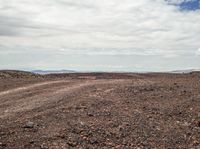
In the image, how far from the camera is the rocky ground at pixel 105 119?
11.3m

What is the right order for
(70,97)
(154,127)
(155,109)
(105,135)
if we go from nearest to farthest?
(105,135) < (154,127) < (155,109) < (70,97)

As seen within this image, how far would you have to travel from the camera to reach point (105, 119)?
1320 centimetres

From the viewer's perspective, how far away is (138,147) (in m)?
11.1

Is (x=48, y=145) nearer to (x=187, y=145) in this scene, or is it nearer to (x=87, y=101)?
(x=187, y=145)

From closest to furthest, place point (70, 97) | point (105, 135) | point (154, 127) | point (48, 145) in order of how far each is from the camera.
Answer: point (48, 145) → point (105, 135) → point (154, 127) → point (70, 97)

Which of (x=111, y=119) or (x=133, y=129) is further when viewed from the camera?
(x=111, y=119)

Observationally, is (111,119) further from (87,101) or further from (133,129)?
(87,101)

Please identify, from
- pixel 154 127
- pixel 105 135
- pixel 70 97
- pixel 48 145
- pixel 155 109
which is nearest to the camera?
pixel 48 145

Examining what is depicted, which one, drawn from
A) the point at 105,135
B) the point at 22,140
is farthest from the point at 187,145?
the point at 22,140

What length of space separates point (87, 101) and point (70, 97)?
5.03 feet

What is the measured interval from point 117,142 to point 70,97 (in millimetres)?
5949

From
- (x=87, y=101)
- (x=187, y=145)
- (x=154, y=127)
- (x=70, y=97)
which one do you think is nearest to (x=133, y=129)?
(x=154, y=127)

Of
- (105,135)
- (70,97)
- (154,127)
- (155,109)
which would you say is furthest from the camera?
(70,97)

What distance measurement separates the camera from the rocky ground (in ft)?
37.1
